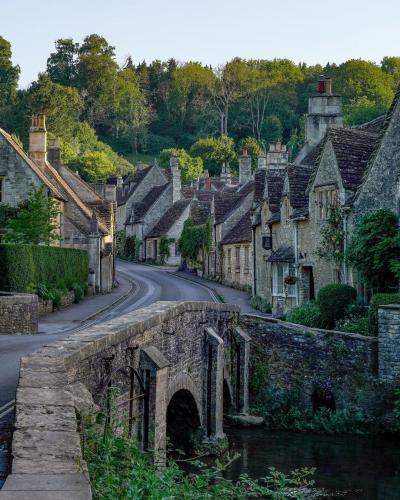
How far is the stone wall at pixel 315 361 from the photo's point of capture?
26.0m

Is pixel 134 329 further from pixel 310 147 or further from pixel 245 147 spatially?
pixel 245 147

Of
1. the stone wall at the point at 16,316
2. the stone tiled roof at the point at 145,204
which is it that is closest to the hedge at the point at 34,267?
the stone wall at the point at 16,316

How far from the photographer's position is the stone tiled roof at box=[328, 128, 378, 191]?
31.7 metres

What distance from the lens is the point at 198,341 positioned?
74.0ft

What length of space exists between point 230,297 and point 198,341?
2609cm

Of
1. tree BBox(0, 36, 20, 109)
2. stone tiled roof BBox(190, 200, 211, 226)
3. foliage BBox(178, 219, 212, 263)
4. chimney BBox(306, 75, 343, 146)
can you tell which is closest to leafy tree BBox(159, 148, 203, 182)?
tree BBox(0, 36, 20, 109)

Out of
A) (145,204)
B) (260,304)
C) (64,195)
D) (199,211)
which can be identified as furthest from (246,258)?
(145,204)

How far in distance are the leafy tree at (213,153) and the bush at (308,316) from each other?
8958 cm

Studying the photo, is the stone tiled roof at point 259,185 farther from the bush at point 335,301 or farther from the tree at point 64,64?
the tree at point 64,64

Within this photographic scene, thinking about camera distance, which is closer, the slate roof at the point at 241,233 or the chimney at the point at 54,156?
the slate roof at the point at 241,233

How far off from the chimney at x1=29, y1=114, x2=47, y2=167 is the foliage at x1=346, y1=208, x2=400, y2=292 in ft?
95.7

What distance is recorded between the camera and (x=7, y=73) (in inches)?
5123

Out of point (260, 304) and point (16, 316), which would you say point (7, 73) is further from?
point (16, 316)

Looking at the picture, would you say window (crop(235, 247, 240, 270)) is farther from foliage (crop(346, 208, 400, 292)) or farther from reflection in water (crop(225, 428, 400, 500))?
reflection in water (crop(225, 428, 400, 500))
